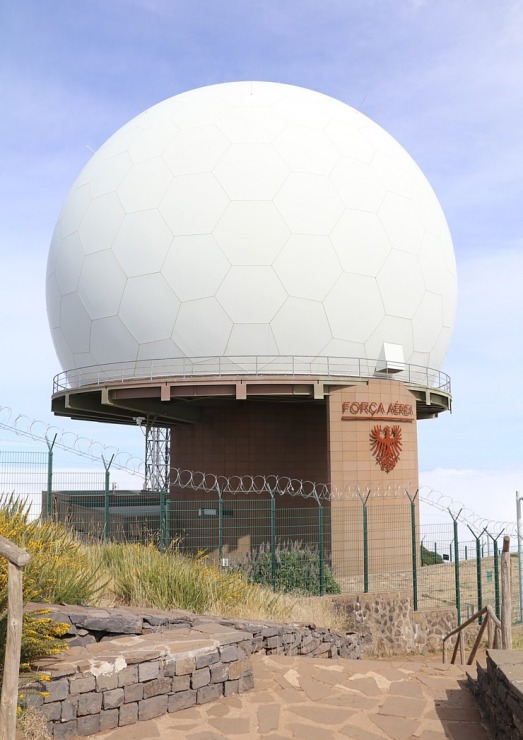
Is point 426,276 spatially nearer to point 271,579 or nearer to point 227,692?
point 271,579

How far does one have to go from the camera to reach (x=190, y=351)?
18.9 meters

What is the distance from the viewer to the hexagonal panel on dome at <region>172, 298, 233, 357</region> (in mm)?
18531

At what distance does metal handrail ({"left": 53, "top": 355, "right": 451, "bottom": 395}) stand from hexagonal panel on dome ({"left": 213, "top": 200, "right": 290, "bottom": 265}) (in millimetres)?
2510

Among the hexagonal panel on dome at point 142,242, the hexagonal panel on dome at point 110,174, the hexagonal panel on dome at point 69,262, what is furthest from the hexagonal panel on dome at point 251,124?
the hexagonal panel on dome at point 69,262

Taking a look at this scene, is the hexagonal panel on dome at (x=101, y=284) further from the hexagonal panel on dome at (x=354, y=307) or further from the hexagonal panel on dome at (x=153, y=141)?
the hexagonal panel on dome at (x=354, y=307)

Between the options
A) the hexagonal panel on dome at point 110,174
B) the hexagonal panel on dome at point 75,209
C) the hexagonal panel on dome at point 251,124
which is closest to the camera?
the hexagonal panel on dome at point 251,124

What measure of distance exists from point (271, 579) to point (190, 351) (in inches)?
243

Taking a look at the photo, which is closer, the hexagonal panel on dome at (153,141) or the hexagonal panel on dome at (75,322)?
the hexagonal panel on dome at (153,141)

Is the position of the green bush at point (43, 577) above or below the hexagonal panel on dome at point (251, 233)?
below

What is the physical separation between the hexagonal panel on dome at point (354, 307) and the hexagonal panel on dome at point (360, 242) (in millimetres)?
321

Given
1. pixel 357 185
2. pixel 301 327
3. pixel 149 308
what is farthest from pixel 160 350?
pixel 357 185

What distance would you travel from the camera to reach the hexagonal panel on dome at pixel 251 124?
20031 mm

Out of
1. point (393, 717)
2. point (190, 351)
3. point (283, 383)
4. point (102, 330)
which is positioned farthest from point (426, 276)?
point (393, 717)

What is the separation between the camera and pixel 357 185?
20016 mm
